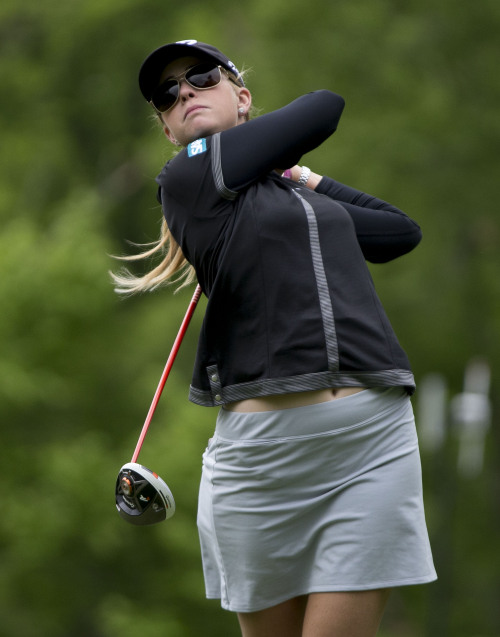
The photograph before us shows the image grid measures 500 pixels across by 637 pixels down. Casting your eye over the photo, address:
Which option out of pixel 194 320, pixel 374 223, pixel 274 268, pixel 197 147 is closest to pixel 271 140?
pixel 197 147

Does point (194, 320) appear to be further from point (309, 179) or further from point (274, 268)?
point (274, 268)

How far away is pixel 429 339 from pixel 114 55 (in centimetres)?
780

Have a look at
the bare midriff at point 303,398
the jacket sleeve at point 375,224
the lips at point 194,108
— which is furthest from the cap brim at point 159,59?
the bare midriff at point 303,398

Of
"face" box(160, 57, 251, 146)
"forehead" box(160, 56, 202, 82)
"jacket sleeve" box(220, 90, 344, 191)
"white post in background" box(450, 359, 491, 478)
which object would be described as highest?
"forehead" box(160, 56, 202, 82)

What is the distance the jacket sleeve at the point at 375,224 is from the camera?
2844 millimetres

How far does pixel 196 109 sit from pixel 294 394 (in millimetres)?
769

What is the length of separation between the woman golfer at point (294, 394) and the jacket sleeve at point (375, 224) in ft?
0.57

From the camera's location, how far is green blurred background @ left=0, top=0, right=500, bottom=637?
13297mm

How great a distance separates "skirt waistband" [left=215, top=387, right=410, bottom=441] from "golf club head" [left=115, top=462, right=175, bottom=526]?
9.8 inches

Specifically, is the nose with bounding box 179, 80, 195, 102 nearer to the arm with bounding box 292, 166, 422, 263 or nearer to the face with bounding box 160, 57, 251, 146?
the face with bounding box 160, 57, 251, 146

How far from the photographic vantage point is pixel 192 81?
2.75 metres

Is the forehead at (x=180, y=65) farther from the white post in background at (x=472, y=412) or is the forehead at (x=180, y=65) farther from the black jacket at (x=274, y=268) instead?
the white post in background at (x=472, y=412)

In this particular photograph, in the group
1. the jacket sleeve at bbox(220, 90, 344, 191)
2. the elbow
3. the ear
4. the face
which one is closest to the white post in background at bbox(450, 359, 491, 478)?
the elbow

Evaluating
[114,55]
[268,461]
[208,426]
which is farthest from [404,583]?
[114,55]
